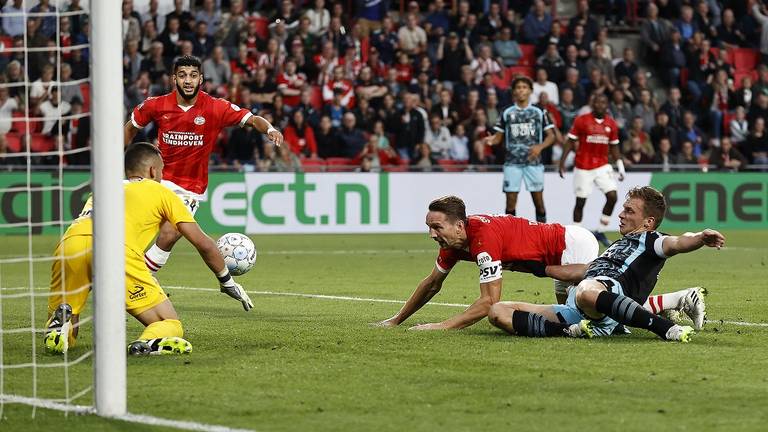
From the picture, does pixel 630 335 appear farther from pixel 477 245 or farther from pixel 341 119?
pixel 341 119

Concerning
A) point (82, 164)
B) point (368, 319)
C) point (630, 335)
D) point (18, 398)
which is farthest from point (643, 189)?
point (82, 164)

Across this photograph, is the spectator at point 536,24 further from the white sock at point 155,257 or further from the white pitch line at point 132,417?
the white pitch line at point 132,417

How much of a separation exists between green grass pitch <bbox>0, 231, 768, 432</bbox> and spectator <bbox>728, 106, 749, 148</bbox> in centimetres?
1407

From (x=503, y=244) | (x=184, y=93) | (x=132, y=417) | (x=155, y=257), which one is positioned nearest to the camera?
(x=132, y=417)

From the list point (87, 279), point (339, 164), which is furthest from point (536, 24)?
point (87, 279)

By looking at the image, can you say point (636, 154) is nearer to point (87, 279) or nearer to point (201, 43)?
point (201, 43)

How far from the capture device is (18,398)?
586 centimetres

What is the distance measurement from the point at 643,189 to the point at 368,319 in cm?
236

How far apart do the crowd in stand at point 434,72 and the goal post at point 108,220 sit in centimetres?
1454

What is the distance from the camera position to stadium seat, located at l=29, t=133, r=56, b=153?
1909 cm

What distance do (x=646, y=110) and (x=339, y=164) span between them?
644cm

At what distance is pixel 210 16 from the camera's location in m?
23.5

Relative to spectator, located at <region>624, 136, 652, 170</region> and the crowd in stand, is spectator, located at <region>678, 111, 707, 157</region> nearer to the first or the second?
the crowd in stand

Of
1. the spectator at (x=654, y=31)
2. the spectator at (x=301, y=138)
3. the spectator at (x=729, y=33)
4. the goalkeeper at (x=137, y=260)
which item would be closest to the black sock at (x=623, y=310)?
the goalkeeper at (x=137, y=260)
